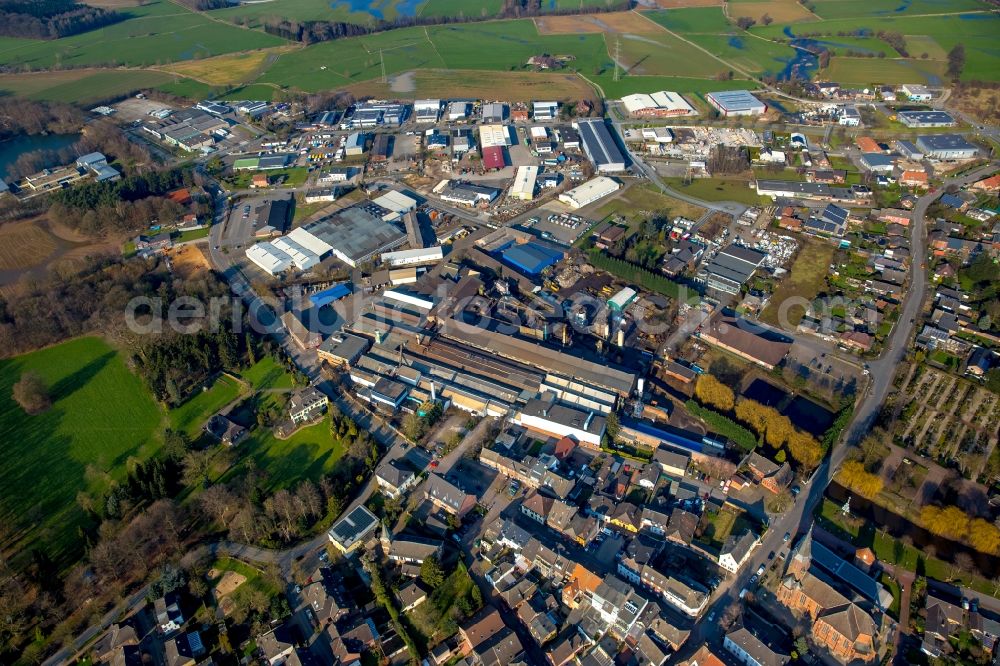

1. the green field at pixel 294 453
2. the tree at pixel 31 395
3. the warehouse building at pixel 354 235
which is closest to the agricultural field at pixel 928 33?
the warehouse building at pixel 354 235

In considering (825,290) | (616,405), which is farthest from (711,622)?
(825,290)

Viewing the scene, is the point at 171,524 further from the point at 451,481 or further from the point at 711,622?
the point at 711,622

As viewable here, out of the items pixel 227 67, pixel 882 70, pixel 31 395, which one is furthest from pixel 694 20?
pixel 31 395

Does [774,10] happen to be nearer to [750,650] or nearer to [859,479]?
[859,479]

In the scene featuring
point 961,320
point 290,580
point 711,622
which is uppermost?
point 961,320

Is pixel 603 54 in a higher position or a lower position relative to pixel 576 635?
higher

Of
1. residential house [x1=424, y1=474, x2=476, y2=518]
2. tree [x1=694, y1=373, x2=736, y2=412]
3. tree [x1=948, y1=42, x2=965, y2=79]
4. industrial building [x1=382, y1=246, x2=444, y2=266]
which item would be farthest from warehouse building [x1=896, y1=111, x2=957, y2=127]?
residential house [x1=424, y1=474, x2=476, y2=518]

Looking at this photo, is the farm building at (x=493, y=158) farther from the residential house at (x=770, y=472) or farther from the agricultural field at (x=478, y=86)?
the residential house at (x=770, y=472)
